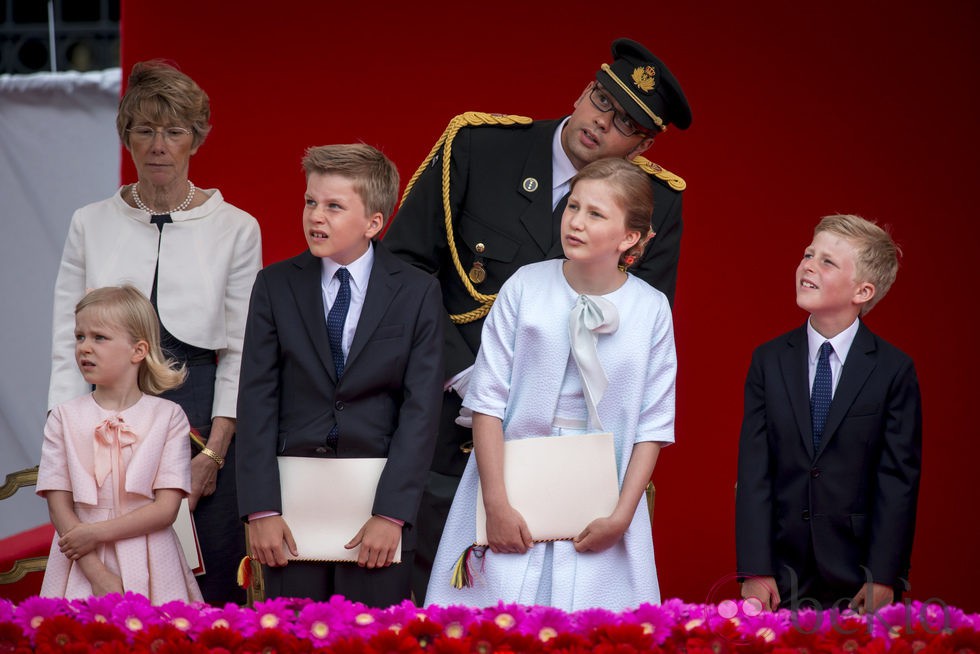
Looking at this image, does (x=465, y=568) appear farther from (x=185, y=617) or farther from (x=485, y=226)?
(x=485, y=226)

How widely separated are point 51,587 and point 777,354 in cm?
177

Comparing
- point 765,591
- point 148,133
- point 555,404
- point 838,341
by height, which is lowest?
point 765,591

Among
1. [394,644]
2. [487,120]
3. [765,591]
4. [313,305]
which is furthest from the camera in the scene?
[487,120]

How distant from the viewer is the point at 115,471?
2916 mm

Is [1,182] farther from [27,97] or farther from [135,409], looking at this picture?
[135,409]

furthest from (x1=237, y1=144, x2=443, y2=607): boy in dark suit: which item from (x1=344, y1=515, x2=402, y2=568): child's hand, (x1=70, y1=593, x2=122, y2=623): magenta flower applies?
(x1=70, y1=593, x2=122, y2=623): magenta flower

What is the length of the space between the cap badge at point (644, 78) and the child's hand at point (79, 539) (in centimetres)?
161

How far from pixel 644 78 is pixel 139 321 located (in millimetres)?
1318

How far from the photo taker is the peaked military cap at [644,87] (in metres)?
3.15

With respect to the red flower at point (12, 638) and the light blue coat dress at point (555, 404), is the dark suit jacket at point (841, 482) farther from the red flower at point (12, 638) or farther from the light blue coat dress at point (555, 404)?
the red flower at point (12, 638)

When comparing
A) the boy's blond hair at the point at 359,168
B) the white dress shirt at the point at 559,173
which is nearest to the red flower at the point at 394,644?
the boy's blond hair at the point at 359,168

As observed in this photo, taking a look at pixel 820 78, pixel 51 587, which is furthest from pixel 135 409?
pixel 820 78

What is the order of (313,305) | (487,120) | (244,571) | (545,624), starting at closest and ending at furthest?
(545,624) → (313,305) → (244,571) → (487,120)

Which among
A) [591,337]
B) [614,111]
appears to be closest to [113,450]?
[591,337]
